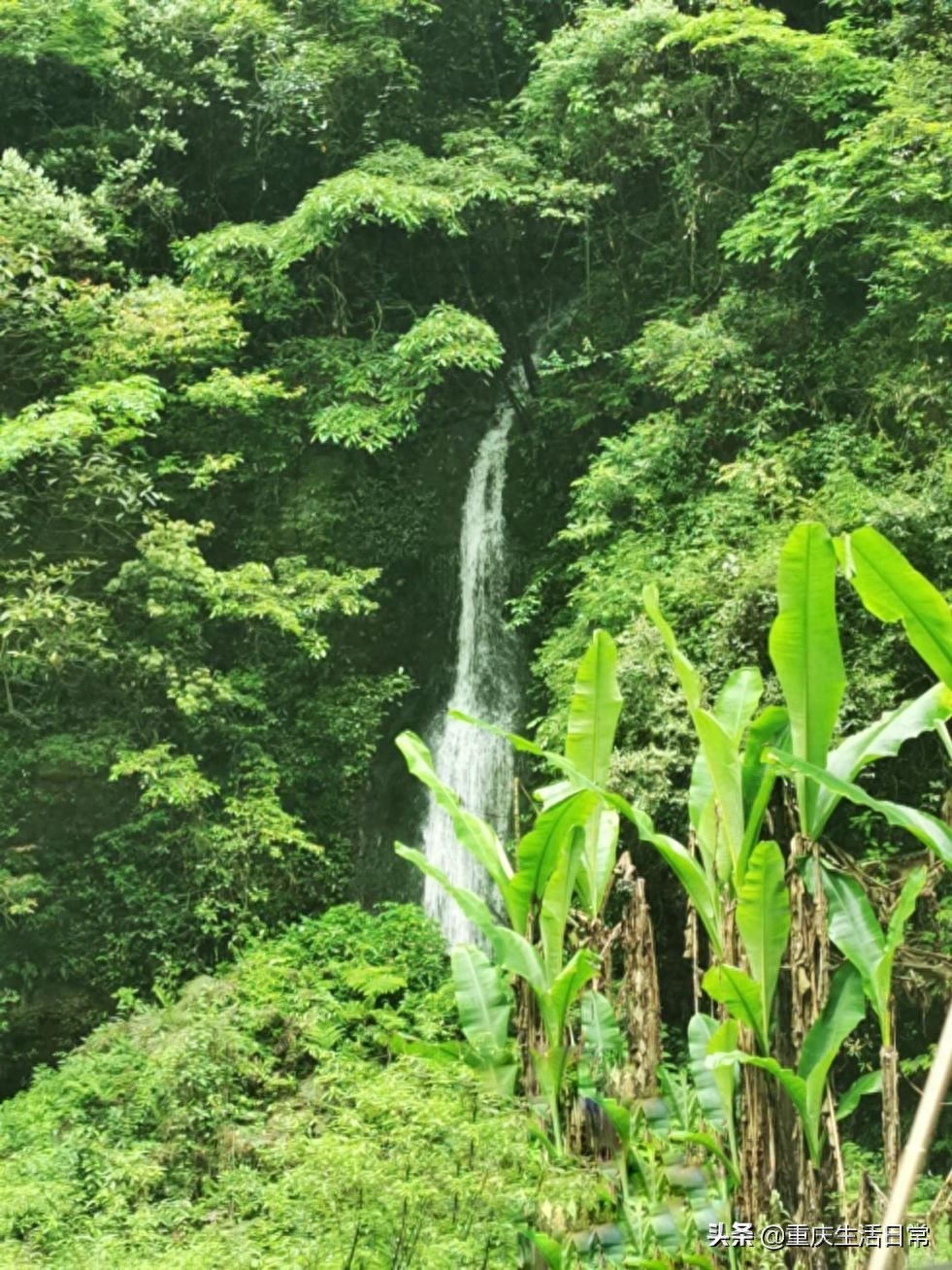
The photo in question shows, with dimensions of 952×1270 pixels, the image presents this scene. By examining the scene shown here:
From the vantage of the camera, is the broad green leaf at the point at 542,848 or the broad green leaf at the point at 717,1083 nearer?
the broad green leaf at the point at 717,1083

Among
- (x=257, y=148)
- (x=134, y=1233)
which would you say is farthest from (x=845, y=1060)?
(x=257, y=148)

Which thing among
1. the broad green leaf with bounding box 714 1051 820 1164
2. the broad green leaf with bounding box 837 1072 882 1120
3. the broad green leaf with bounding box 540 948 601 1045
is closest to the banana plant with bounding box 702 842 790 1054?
the broad green leaf with bounding box 714 1051 820 1164

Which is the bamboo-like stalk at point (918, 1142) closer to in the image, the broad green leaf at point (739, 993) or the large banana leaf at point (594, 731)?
the broad green leaf at point (739, 993)

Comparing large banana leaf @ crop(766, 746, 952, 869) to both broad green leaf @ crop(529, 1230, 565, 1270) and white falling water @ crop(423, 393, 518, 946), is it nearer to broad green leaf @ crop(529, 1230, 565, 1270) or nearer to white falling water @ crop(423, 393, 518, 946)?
broad green leaf @ crop(529, 1230, 565, 1270)

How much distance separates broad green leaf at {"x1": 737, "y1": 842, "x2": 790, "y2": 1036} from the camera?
3.62 metres

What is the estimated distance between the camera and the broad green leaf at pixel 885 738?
375 cm

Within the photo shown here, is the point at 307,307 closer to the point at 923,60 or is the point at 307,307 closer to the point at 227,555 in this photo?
the point at 227,555

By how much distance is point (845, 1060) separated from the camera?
6.02 m

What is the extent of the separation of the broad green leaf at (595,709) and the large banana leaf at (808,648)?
2.93 ft

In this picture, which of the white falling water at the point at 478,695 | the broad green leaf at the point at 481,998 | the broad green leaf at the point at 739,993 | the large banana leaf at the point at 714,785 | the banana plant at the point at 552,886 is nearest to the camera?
the broad green leaf at the point at 739,993

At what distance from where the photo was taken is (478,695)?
346 inches

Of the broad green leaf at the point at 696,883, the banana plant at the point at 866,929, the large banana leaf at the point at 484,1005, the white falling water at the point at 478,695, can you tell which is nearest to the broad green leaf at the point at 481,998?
the large banana leaf at the point at 484,1005

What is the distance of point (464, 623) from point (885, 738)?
545 centimetres

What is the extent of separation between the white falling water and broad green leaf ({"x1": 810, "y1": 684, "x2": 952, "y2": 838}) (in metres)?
4.17
